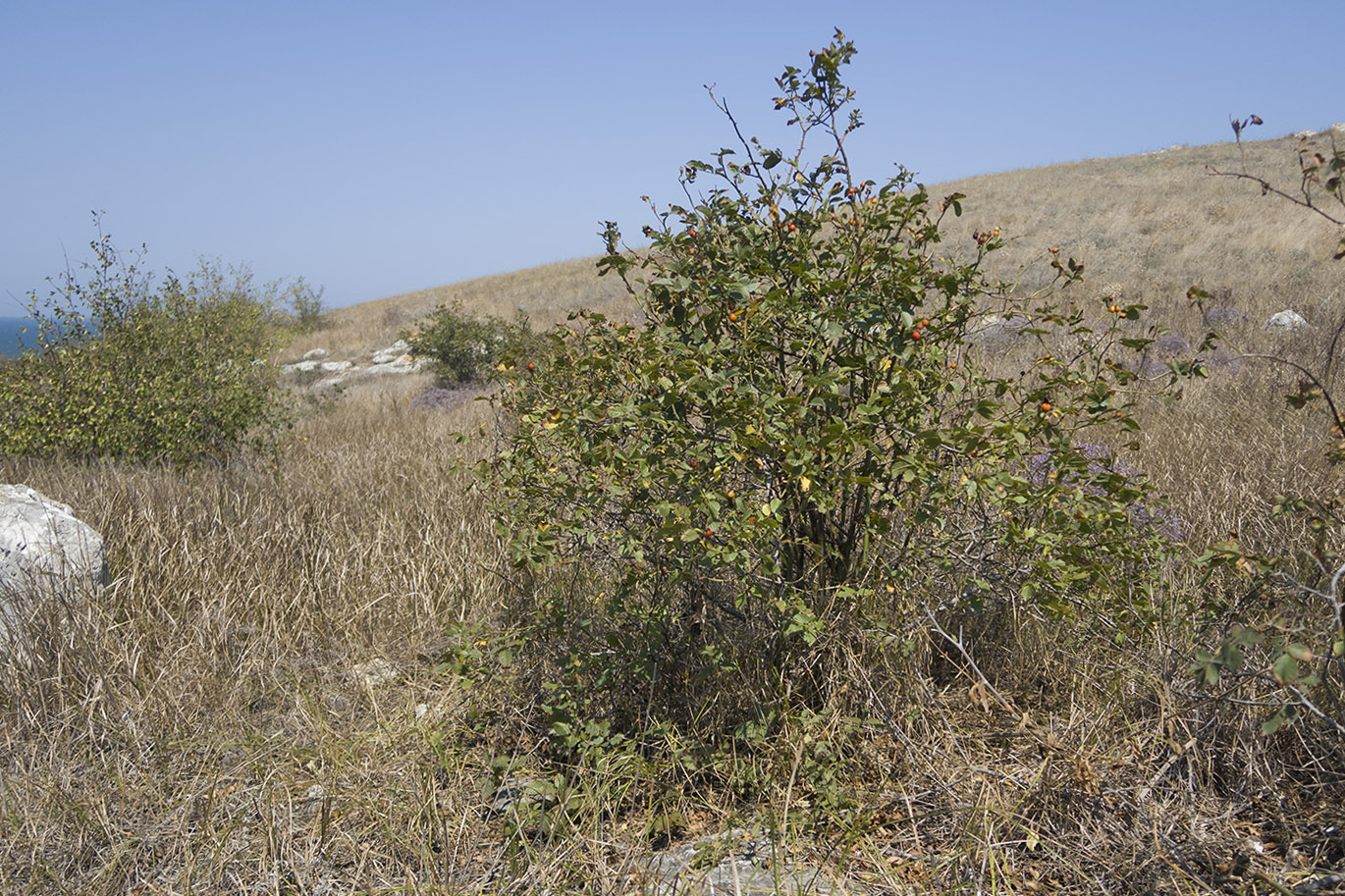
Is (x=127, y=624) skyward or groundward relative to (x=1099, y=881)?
skyward

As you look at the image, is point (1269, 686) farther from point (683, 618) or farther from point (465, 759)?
point (465, 759)

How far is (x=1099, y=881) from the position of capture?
2033 millimetres

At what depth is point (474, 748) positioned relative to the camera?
2.99 meters

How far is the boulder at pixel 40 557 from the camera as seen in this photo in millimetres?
3570

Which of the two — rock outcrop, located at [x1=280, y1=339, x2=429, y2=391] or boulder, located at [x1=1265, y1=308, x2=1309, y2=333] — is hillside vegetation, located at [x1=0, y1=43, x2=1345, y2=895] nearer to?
boulder, located at [x1=1265, y1=308, x2=1309, y2=333]

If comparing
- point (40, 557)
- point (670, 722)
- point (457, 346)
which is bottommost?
point (670, 722)

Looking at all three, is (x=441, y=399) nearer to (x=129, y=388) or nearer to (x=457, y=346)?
(x=457, y=346)

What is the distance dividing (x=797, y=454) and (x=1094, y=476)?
3.92ft

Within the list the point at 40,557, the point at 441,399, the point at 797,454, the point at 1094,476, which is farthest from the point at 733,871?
the point at 441,399

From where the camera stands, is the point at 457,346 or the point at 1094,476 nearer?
the point at 1094,476

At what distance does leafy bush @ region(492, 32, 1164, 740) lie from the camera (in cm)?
229

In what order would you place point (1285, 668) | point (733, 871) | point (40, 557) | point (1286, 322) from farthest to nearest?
1. point (1286, 322)
2. point (40, 557)
3. point (733, 871)
4. point (1285, 668)

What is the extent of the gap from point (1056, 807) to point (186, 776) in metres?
2.74

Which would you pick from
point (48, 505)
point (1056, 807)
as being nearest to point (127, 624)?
point (48, 505)
